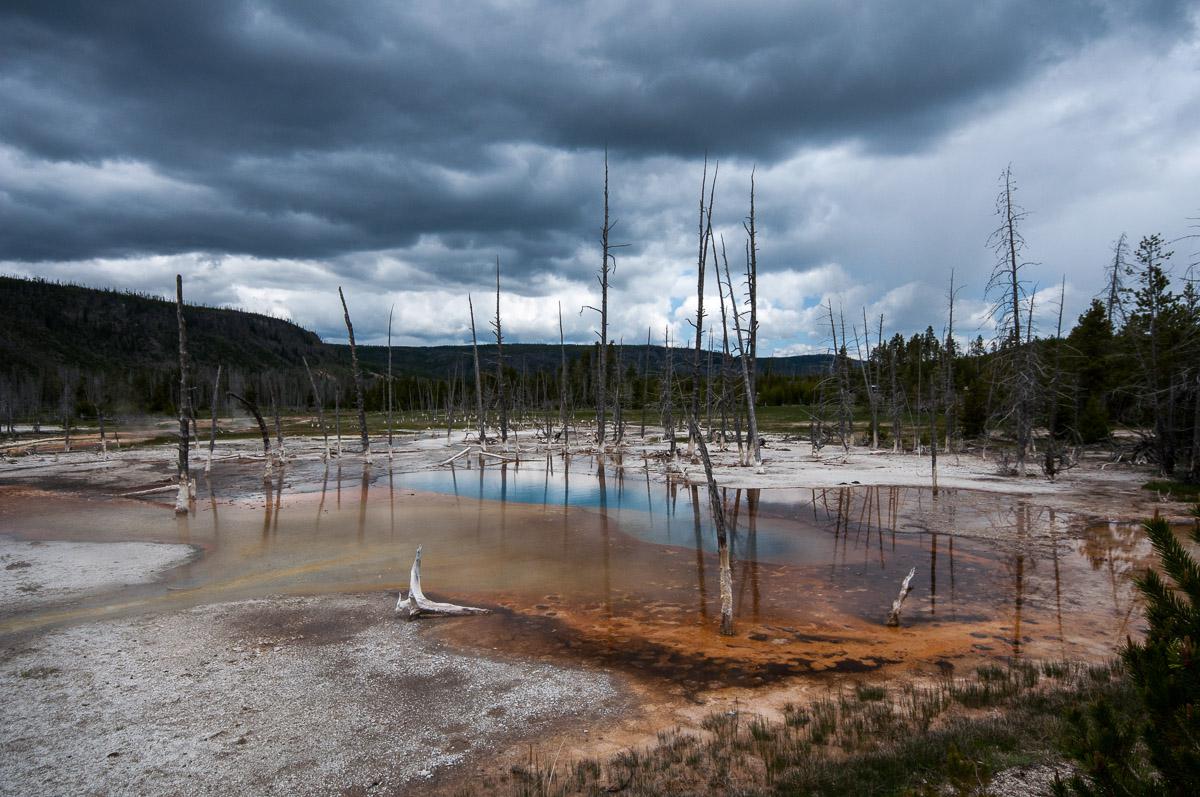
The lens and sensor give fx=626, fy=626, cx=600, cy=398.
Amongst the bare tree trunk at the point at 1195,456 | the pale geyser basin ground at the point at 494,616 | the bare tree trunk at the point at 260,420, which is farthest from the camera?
the bare tree trunk at the point at 260,420

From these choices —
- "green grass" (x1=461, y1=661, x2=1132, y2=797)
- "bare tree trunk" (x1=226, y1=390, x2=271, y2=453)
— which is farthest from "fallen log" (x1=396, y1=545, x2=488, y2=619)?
"bare tree trunk" (x1=226, y1=390, x2=271, y2=453)

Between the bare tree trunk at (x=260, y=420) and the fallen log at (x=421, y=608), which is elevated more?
the bare tree trunk at (x=260, y=420)

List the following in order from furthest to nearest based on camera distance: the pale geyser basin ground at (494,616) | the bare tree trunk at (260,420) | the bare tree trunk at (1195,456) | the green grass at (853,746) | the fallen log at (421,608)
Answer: the bare tree trunk at (260,420) → the bare tree trunk at (1195,456) → the fallen log at (421,608) → the pale geyser basin ground at (494,616) → the green grass at (853,746)

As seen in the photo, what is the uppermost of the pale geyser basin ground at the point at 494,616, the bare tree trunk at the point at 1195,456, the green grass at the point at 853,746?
the bare tree trunk at the point at 1195,456

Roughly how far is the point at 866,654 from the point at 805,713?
9.35 ft

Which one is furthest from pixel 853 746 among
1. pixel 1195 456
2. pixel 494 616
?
pixel 1195 456

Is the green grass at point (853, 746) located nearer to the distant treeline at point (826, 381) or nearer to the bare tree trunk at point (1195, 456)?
the distant treeline at point (826, 381)

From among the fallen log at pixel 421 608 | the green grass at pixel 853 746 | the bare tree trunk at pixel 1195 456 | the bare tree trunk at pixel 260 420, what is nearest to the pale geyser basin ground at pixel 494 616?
the fallen log at pixel 421 608

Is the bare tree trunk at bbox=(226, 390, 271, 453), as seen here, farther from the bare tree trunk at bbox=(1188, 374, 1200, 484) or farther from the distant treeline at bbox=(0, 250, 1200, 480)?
the bare tree trunk at bbox=(1188, 374, 1200, 484)

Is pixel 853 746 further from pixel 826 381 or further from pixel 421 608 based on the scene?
pixel 826 381

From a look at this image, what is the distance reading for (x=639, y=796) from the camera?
248 inches

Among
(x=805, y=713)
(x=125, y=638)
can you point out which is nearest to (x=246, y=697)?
(x=125, y=638)

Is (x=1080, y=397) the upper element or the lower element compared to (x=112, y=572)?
upper

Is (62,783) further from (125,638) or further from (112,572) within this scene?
(112,572)
